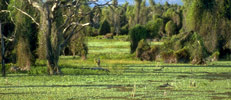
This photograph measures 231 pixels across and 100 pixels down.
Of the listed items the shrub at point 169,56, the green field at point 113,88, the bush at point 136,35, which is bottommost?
the green field at point 113,88

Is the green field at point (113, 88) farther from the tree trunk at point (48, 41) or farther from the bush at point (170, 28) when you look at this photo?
the bush at point (170, 28)

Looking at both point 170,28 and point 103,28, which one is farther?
point 103,28

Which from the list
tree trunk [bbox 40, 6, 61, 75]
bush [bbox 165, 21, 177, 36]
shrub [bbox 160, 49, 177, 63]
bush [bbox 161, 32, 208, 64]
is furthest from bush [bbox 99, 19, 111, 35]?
tree trunk [bbox 40, 6, 61, 75]

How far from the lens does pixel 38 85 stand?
1928 centimetres

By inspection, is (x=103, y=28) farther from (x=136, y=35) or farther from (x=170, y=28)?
(x=136, y=35)

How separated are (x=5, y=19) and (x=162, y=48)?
13.3 m

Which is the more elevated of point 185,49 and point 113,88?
point 185,49

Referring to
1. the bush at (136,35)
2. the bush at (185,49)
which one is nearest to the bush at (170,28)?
the bush at (136,35)

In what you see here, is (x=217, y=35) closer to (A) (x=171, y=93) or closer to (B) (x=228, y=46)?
(B) (x=228, y=46)

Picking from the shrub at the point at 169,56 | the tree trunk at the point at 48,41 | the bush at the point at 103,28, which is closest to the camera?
the tree trunk at the point at 48,41

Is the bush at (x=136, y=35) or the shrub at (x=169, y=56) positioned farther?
the bush at (x=136, y=35)

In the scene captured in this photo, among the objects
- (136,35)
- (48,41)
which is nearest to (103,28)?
(136,35)

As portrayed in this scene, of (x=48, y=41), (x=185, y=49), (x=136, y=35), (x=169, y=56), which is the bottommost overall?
(x=169, y=56)

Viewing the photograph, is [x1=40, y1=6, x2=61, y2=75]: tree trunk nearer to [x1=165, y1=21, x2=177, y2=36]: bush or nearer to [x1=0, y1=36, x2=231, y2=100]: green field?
[x1=0, y1=36, x2=231, y2=100]: green field
